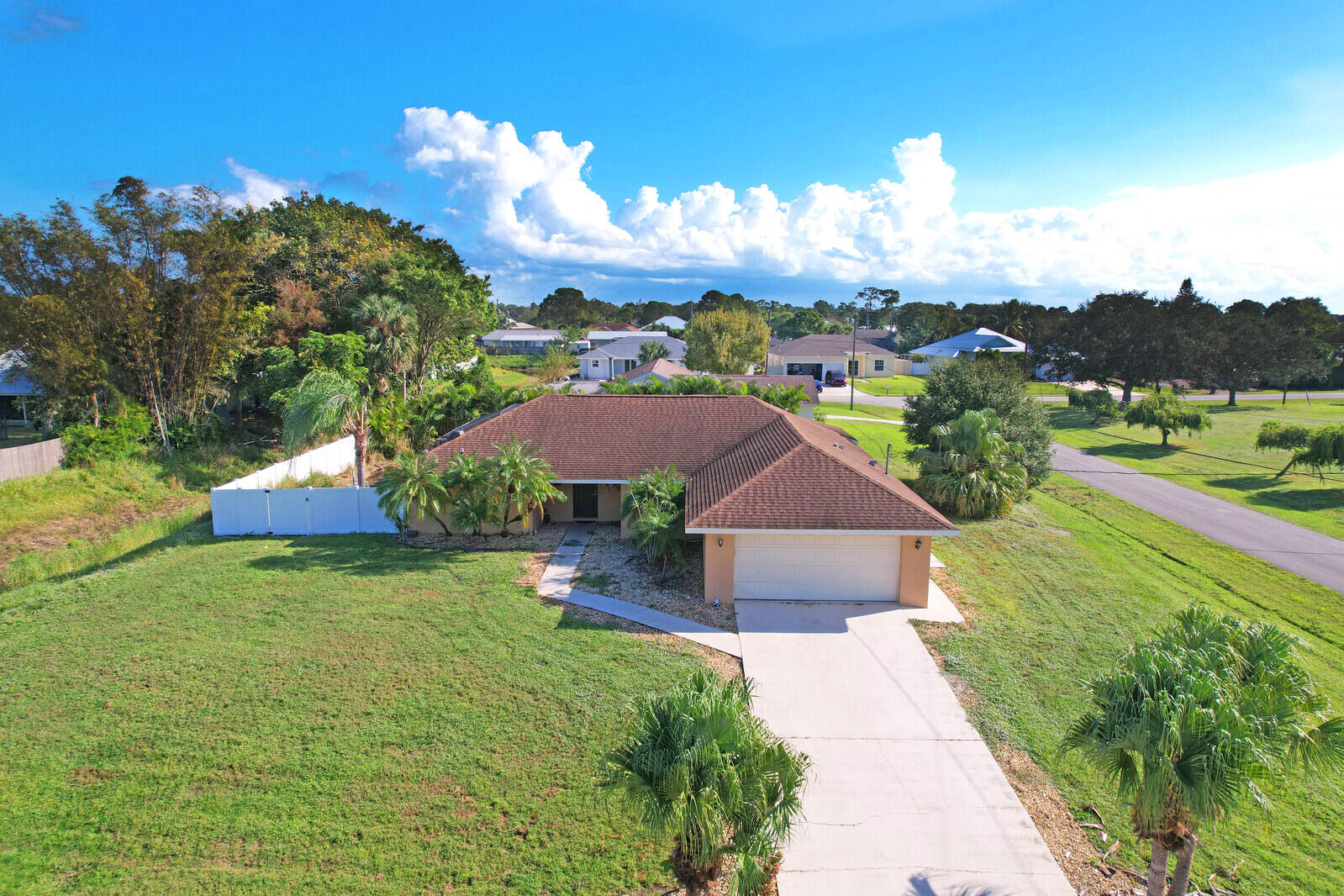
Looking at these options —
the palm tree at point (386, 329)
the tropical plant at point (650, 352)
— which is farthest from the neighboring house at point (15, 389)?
the tropical plant at point (650, 352)

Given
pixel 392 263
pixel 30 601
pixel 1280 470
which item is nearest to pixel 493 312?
pixel 392 263

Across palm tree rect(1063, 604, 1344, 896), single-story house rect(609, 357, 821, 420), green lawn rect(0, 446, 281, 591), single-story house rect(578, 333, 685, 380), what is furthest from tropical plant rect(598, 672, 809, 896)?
single-story house rect(578, 333, 685, 380)

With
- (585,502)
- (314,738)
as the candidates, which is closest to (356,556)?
(585,502)

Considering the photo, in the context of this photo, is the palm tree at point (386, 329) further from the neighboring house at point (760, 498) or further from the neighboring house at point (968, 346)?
the neighboring house at point (968, 346)

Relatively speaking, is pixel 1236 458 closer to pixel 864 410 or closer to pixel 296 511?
pixel 864 410

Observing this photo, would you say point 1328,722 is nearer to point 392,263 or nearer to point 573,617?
point 573,617

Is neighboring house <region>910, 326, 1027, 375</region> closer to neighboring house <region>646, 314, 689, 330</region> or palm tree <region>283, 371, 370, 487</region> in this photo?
neighboring house <region>646, 314, 689, 330</region>

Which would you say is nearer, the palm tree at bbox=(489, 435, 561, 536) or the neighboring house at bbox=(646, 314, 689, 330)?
the palm tree at bbox=(489, 435, 561, 536)
